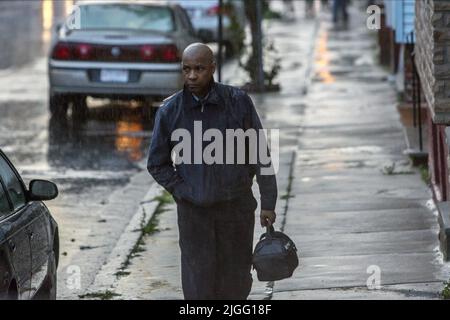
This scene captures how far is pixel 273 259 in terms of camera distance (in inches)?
310

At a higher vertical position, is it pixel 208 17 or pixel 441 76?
pixel 441 76

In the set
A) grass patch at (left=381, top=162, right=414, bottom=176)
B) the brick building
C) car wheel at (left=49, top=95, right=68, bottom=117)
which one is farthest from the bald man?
car wheel at (left=49, top=95, right=68, bottom=117)

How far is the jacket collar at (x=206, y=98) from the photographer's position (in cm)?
769

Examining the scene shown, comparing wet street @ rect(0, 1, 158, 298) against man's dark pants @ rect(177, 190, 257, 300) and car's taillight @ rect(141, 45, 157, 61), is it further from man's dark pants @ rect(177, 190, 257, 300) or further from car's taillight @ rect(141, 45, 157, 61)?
man's dark pants @ rect(177, 190, 257, 300)

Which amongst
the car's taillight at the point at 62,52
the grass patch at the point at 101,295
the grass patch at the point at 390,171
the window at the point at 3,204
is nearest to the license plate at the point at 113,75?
the car's taillight at the point at 62,52

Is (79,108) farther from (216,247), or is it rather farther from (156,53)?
(216,247)

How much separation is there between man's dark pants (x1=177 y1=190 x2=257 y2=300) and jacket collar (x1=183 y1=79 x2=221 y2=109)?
53 cm

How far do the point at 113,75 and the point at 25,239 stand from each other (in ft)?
38.5

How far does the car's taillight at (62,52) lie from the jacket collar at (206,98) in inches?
473

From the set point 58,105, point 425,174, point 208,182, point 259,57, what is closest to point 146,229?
point 425,174

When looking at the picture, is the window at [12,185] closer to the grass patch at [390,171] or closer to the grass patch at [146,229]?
the grass patch at [146,229]

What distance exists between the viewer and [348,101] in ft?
70.1

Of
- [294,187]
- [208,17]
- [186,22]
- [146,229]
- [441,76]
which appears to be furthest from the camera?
[208,17]

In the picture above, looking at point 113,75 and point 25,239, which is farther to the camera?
point 113,75
